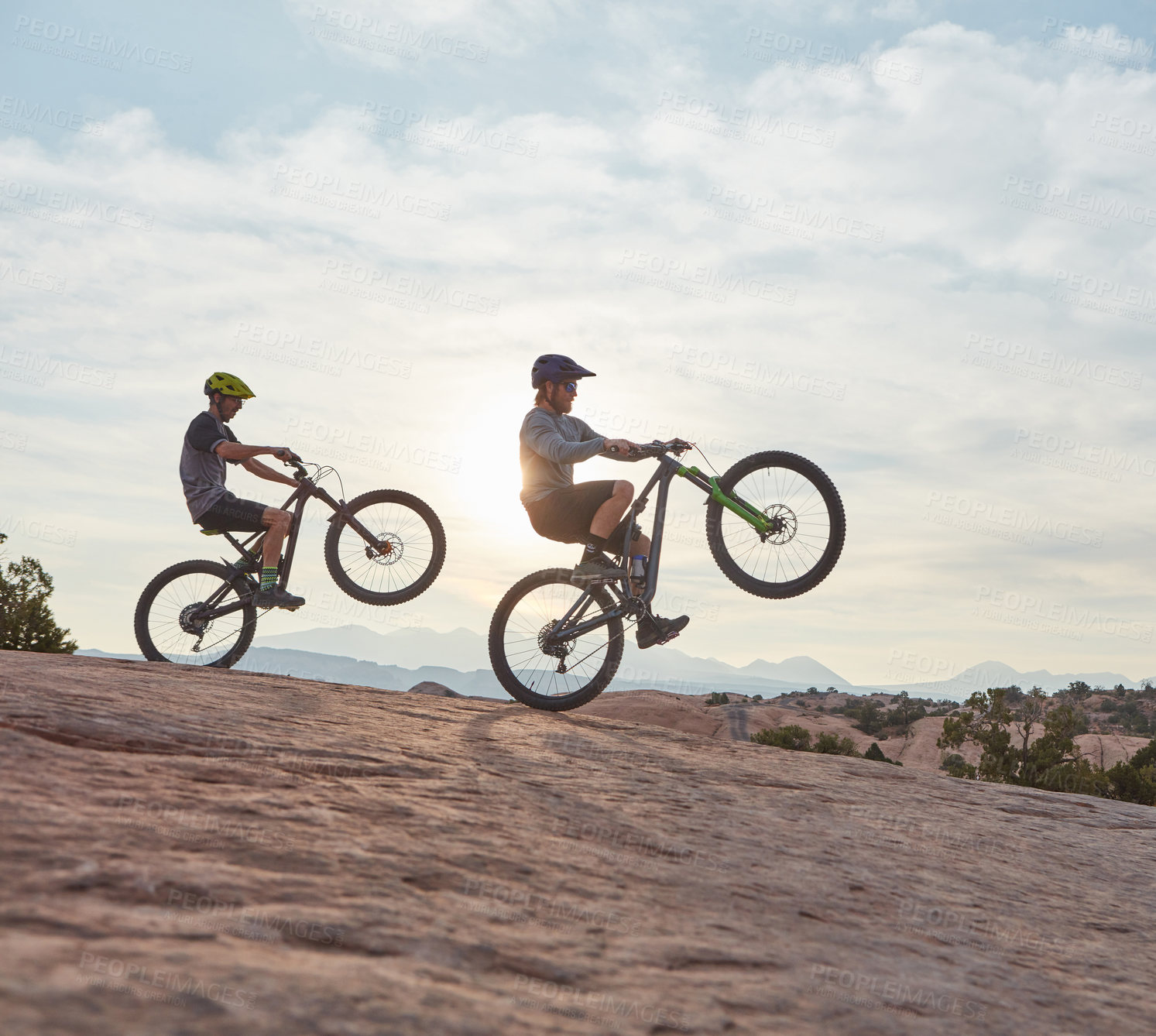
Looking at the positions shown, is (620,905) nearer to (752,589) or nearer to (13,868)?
(13,868)

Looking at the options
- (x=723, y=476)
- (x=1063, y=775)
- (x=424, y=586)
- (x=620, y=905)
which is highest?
(x=723, y=476)

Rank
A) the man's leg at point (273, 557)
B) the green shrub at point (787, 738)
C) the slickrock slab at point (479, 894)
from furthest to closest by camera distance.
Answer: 1. the green shrub at point (787, 738)
2. the man's leg at point (273, 557)
3. the slickrock slab at point (479, 894)

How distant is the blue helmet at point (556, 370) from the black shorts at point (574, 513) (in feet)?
A: 3.37

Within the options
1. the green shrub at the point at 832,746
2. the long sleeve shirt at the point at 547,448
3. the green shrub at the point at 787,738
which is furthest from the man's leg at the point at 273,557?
the green shrub at the point at 787,738

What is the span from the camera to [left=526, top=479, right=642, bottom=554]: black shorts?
7.57m

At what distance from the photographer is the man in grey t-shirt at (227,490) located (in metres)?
9.20

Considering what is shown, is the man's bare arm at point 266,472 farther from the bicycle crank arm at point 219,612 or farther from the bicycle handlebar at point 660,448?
the bicycle handlebar at point 660,448

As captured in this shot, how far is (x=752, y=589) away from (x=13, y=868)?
5.98m

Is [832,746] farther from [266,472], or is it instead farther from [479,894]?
[479,894]

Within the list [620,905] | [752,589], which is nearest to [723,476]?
[752,589]

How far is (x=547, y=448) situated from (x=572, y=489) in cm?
44

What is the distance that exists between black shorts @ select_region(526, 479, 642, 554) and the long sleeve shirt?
0.12 metres

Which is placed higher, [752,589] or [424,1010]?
[752,589]

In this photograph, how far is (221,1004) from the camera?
5.97ft
